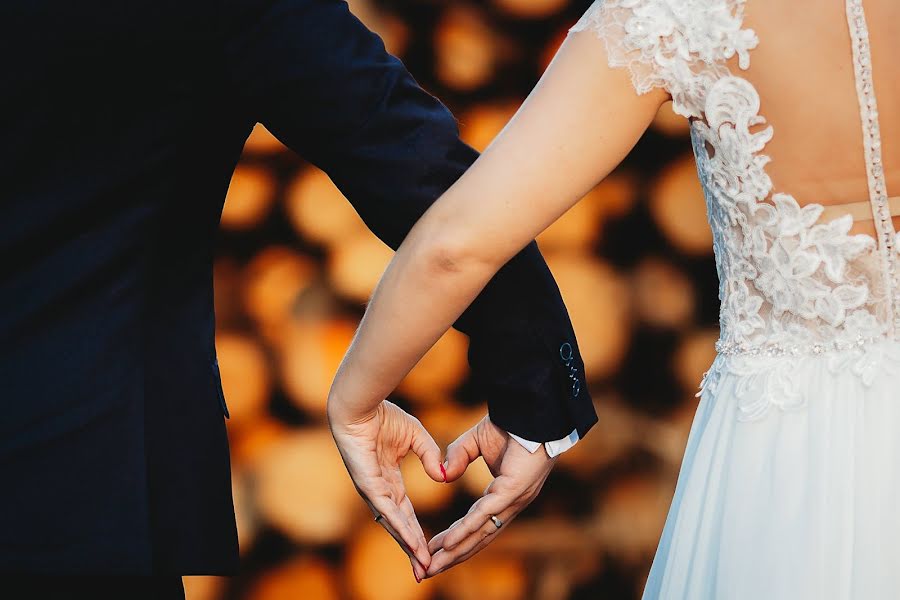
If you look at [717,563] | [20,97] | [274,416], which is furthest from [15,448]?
[274,416]

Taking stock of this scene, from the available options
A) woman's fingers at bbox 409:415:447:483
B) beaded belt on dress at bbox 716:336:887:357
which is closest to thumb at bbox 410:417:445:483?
woman's fingers at bbox 409:415:447:483

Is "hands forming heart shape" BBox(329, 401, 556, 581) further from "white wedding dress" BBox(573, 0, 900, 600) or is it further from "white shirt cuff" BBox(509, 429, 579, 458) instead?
"white wedding dress" BBox(573, 0, 900, 600)

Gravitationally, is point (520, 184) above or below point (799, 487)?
above

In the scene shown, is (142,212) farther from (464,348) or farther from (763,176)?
(464,348)

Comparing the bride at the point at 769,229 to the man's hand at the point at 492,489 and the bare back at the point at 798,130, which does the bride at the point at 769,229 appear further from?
the man's hand at the point at 492,489

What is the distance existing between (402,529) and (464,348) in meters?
1.08

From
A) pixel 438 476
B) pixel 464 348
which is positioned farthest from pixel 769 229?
pixel 464 348

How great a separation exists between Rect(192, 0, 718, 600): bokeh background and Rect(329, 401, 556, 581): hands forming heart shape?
1.01 meters

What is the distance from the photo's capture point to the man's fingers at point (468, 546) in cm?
99

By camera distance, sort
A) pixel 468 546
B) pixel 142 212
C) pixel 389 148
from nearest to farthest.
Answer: pixel 142 212 → pixel 389 148 → pixel 468 546

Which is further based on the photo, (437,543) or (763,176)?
(437,543)

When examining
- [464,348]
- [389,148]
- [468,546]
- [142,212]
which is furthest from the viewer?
[464,348]

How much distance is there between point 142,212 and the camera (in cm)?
78

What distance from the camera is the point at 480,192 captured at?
81 cm
